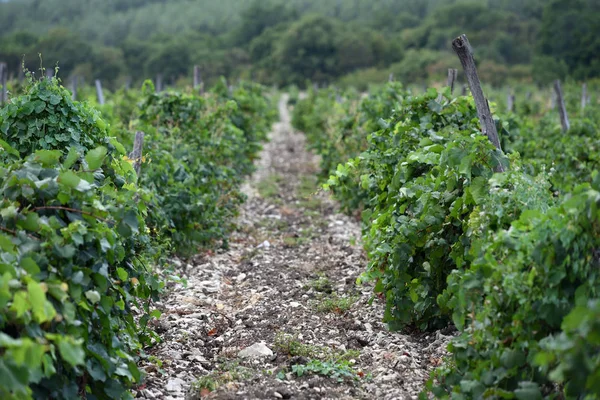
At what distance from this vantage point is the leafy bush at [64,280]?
112 inches

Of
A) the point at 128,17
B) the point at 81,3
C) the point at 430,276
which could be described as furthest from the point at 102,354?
the point at 81,3

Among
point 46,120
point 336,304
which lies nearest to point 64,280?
point 46,120

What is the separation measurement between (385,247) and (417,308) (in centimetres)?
52

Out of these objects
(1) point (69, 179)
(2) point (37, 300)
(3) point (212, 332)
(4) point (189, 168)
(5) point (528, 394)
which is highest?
(1) point (69, 179)

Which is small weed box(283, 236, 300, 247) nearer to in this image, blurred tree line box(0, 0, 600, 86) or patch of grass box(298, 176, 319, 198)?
patch of grass box(298, 176, 319, 198)

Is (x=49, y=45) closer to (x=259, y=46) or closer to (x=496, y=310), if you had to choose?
(x=259, y=46)

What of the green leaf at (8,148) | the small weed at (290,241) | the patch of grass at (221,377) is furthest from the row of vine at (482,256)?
the green leaf at (8,148)

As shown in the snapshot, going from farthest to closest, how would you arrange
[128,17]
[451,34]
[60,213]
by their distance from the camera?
1. [128,17]
2. [451,34]
3. [60,213]

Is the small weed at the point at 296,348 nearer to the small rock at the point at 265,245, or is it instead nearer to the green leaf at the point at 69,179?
the green leaf at the point at 69,179

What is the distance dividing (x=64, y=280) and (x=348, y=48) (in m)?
67.9

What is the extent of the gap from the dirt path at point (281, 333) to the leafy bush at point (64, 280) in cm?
64

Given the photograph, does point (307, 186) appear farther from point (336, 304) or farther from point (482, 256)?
point (482, 256)

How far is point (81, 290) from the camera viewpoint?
3.42 meters

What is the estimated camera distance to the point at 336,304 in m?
5.81
